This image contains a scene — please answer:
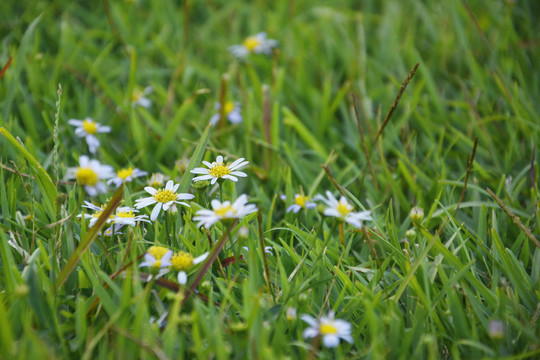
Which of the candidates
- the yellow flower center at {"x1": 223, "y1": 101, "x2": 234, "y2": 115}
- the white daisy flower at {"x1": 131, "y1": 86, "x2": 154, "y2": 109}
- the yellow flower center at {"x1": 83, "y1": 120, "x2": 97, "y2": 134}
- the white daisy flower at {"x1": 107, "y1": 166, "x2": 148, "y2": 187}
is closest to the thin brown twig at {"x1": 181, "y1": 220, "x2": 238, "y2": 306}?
the white daisy flower at {"x1": 107, "y1": 166, "x2": 148, "y2": 187}

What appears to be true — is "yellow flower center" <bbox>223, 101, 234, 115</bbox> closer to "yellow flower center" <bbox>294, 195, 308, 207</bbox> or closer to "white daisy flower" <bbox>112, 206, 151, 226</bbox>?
"yellow flower center" <bbox>294, 195, 308, 207</bbox>

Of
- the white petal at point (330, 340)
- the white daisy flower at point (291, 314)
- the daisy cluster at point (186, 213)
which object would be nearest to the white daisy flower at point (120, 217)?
the daisy cluster at point (186, 213)

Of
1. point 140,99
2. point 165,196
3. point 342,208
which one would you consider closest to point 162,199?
point 165,196

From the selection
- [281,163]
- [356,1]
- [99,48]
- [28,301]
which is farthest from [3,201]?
[356,1]

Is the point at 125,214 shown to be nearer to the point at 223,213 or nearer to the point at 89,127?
the point at 223,213

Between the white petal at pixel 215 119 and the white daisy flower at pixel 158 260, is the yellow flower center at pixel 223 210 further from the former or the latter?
the white petal at pixel 215 119

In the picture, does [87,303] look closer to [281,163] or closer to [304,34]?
[281,163]
